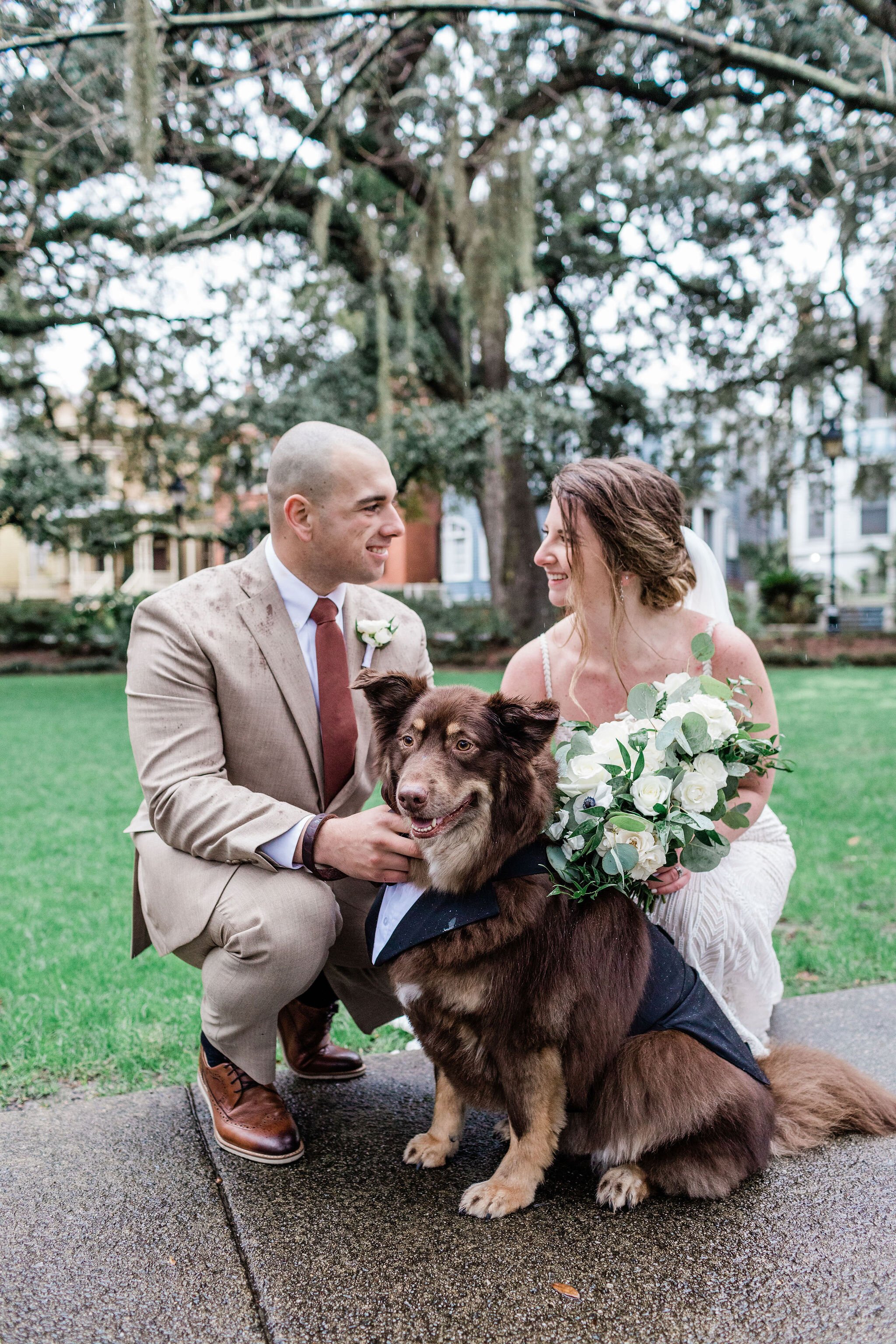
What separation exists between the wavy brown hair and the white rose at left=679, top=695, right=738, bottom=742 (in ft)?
2.43

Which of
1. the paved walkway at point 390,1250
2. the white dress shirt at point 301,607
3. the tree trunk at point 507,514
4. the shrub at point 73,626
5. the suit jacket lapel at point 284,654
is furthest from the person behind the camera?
→ the shrub at point 73,626

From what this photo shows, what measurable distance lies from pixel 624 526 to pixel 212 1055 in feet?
6.93

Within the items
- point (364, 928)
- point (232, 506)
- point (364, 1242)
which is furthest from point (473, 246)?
point (364, 1242)

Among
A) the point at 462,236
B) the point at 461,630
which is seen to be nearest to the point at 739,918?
the point at 462,236

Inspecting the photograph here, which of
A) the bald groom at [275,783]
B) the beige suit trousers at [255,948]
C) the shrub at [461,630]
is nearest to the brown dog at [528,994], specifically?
the bald groom at [275,783]

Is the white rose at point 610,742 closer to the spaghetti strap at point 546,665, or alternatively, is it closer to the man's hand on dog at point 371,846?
the man's hand on dog at point 371,846

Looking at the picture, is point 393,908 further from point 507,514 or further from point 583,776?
point 507,514

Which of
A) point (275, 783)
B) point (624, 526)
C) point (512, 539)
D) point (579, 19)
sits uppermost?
point (579, 19)

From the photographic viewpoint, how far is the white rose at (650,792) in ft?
8.27

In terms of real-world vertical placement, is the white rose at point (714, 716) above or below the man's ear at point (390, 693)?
below

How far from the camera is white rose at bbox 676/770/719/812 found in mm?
2578

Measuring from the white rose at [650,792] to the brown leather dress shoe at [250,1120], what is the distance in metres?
1.39

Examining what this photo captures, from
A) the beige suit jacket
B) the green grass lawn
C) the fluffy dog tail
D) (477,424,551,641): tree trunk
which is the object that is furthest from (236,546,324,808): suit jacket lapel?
(477,424,551,641): tree trunk

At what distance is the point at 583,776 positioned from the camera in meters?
2.55
